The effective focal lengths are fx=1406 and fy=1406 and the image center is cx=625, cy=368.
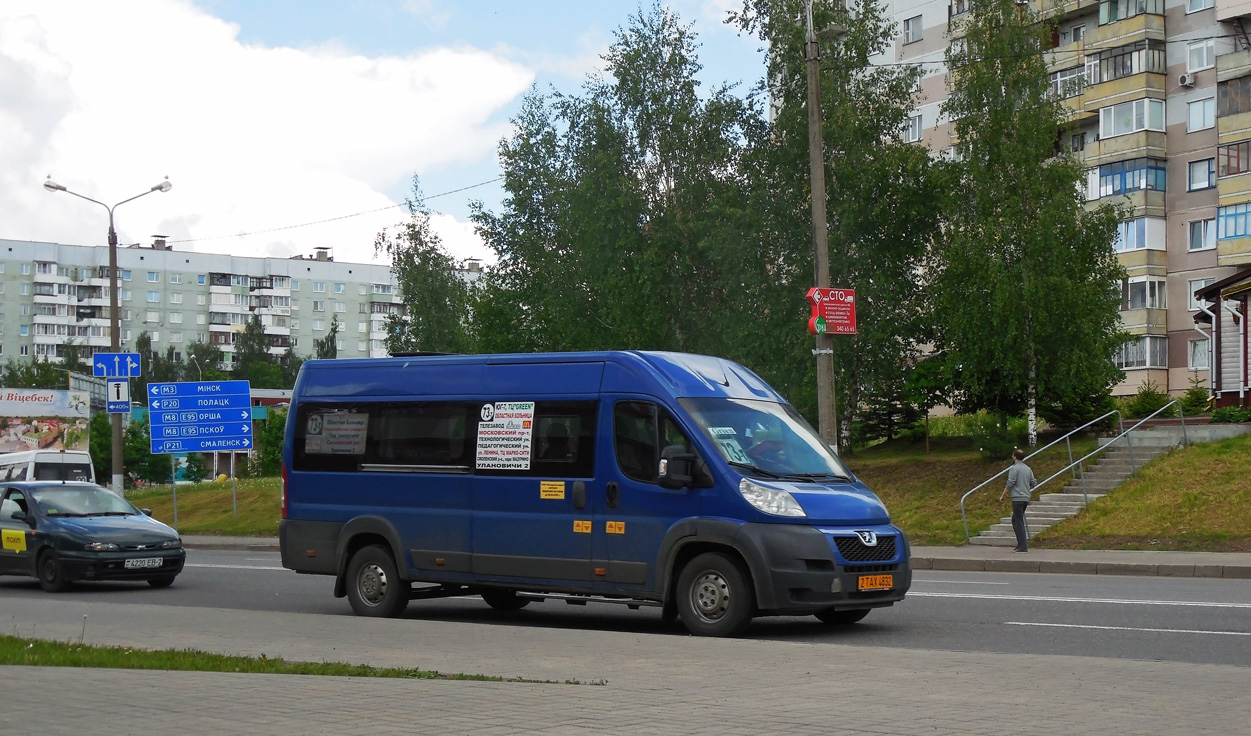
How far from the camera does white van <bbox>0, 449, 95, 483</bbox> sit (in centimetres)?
3762

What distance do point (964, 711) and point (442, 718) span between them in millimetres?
2719

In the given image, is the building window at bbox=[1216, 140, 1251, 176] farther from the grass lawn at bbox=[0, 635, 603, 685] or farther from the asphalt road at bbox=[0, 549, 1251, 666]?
the grass lawn at bbox=[0, 635, 603, 685]

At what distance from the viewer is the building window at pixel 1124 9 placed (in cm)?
5512

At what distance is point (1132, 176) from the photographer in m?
55.0

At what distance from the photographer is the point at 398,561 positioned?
14094 millimetres

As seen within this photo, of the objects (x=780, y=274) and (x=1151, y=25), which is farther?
(x=1151, y=25)

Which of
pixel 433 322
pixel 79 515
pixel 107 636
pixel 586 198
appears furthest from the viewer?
pixel 433 322

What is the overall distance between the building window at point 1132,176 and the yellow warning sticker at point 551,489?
4675 cm

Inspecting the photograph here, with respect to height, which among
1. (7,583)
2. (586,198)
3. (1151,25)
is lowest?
(7,583)

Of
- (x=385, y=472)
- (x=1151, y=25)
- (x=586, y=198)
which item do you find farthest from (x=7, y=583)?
(x=1151, y=25)

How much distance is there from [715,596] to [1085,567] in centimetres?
1058

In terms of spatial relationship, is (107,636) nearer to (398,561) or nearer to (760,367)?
(398,561)

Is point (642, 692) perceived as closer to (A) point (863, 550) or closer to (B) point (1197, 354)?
(A) point (863, 550)

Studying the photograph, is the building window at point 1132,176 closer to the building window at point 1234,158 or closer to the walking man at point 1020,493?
the building window at point 1234,158
